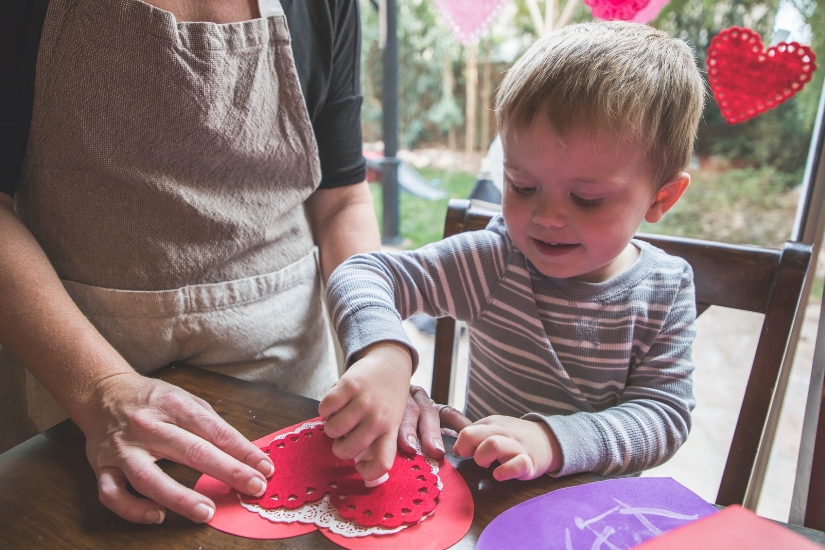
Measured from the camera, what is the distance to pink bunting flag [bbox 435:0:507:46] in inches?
71.4

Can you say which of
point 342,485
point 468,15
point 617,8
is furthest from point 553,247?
point 468,15

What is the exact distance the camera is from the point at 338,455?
1.98ft

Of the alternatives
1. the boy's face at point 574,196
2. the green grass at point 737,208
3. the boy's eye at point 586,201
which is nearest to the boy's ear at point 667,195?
the boy's face at point 574,196

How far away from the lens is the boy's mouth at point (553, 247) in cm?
77

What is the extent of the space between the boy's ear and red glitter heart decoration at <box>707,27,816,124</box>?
485 millimetres

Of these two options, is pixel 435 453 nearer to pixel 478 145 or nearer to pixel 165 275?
pixel 165 275

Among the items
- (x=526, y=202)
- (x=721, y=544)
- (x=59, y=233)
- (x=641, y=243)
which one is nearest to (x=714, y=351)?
(x=641, y=243)

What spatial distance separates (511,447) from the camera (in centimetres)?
60

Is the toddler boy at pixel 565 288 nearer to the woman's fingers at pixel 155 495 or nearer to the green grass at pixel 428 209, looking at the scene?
the woman's fingers at pixel 155 495

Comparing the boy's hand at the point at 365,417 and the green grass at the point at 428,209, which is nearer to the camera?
the boy's hand at the point at 365,417

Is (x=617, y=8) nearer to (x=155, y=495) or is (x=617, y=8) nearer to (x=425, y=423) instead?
(x=425, y=423)

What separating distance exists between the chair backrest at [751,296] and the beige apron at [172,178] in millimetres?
619

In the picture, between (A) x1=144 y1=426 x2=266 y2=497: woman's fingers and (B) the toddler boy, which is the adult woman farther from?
(B) the toddler boy

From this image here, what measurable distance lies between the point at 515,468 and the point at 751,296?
1.69 feet
